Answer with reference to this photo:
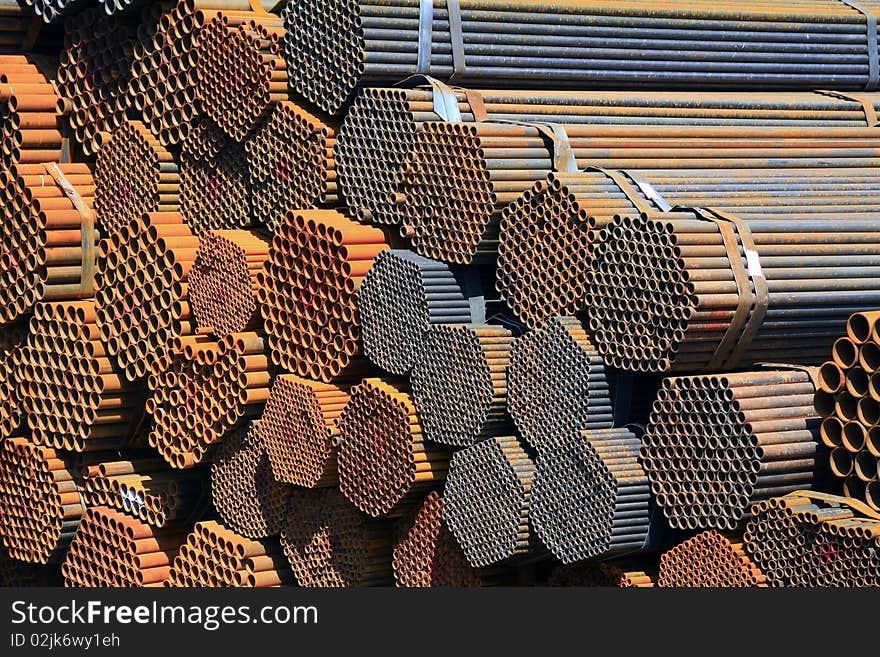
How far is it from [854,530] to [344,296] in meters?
3.70

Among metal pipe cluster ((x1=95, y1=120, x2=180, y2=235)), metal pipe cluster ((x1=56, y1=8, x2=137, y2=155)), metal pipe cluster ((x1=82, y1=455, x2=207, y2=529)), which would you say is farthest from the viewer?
metal pipe cluster ((x1=56, y1=8, x2=137, y2=155))

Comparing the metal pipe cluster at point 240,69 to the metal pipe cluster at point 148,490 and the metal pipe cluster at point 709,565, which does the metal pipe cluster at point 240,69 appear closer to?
the metal pipe cluster at point 148,490

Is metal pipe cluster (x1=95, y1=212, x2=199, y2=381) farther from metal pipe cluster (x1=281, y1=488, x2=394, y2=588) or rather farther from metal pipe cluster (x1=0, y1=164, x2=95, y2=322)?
metal pipe cluster (x1=281, y1=488, x2=394, y2=588)

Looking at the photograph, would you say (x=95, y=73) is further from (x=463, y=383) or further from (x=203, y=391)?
(x=463, y=383)

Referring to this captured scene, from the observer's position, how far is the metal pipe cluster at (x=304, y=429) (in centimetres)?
974

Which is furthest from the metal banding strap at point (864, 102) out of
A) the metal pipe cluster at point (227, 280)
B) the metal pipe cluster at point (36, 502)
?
the metal pipe cluster at point (36, 502)

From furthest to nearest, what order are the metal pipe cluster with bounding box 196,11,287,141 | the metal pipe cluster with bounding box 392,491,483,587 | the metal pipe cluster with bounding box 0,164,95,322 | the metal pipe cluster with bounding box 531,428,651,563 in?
the metal pipe cluster with bounding box 0,164,95,322
the metal pipe cluster with bounding box 196,11,287,141
the metal pipe cluster with bounding box 392,491,483,587
the metal pipe cluster with bounding box 531,428,651,563

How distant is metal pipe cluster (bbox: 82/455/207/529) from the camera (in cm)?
1105

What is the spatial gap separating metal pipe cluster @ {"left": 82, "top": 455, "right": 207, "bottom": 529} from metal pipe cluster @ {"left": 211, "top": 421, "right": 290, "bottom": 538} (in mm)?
434

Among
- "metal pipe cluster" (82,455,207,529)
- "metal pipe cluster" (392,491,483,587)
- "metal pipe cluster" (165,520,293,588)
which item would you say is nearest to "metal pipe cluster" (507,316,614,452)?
"metal pipe cluster" (392,491,483,587)

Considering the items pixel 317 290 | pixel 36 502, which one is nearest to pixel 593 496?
pixel 317 290

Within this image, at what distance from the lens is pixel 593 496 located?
8344mm

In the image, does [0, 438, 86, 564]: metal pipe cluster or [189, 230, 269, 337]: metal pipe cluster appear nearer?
[189, 230, 269, 337]: metal pipe cluster

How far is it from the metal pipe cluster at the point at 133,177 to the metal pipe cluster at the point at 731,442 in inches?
173
